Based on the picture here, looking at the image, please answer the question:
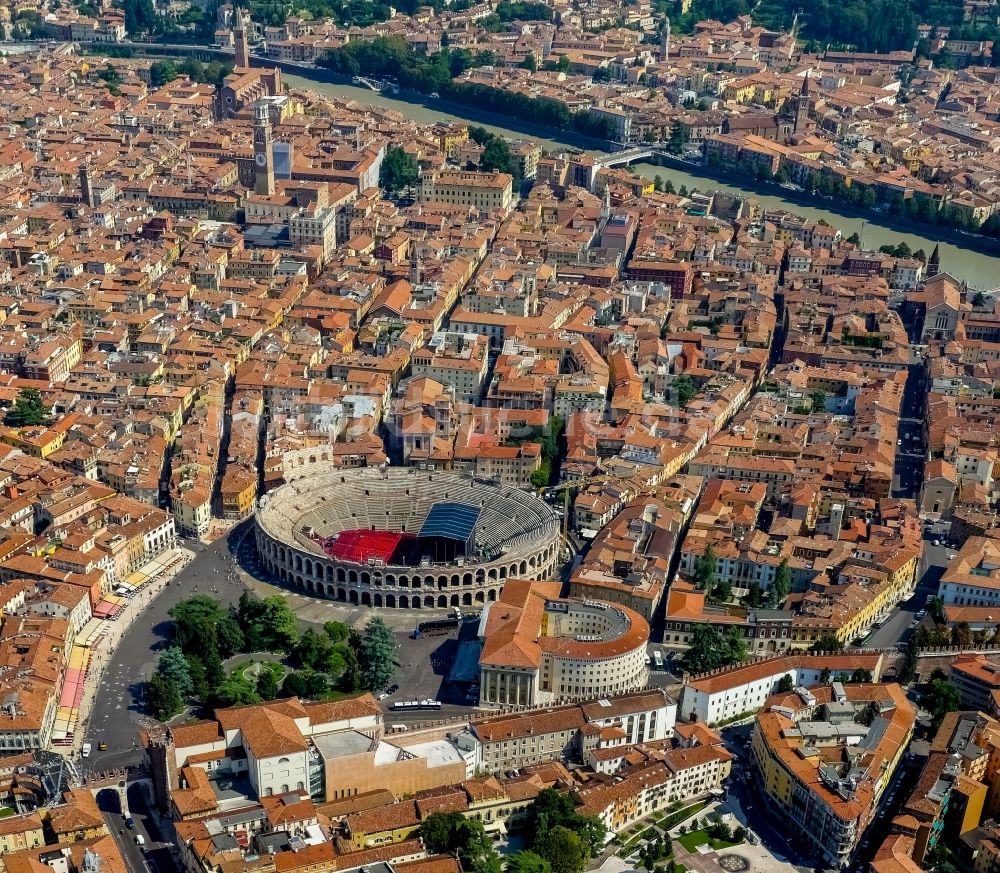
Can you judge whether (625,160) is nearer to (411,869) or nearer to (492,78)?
(492,78)

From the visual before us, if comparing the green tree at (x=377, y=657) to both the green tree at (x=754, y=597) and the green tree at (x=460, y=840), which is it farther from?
the green tree at (x=754, y=597)

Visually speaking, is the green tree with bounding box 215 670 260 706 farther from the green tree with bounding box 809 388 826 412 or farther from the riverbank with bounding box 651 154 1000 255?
the riverbank with bounding box 651 154 1000 255

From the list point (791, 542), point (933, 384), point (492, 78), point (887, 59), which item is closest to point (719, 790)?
point (791, 542)

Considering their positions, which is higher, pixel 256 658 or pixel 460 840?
pixel 460 840

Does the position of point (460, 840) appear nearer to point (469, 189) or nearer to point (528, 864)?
point (528, 864)

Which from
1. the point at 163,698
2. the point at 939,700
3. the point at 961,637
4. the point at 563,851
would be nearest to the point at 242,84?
the point at 163,698
